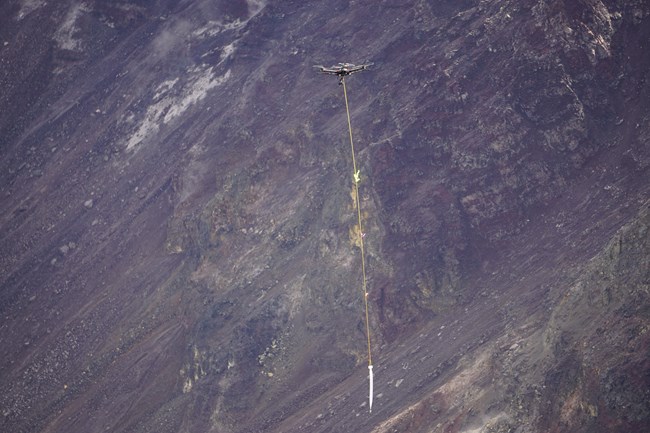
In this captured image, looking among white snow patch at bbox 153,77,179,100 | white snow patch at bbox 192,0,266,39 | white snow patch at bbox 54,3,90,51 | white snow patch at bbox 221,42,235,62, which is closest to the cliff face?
white snow patch at bbox 221,42,235,62

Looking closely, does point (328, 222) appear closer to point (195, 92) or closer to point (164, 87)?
point (195, 92)

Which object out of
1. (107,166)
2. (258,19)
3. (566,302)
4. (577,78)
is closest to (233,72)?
(258,19)

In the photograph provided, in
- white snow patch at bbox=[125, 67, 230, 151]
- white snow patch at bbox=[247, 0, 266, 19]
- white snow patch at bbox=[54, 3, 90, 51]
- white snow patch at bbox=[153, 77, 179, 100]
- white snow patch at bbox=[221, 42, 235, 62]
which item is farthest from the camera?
white snow patch at bbox=[54, 3, 90, 51]

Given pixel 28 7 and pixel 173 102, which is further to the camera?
pixel 28 7

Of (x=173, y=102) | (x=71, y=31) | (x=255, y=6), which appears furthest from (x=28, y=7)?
(x=255, y=6)

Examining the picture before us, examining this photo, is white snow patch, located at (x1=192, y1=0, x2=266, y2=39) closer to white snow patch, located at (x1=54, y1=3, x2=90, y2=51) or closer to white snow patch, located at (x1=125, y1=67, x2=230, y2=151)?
white snow patch, located at (x1=125, y1=67, x2=230, y2=151)
